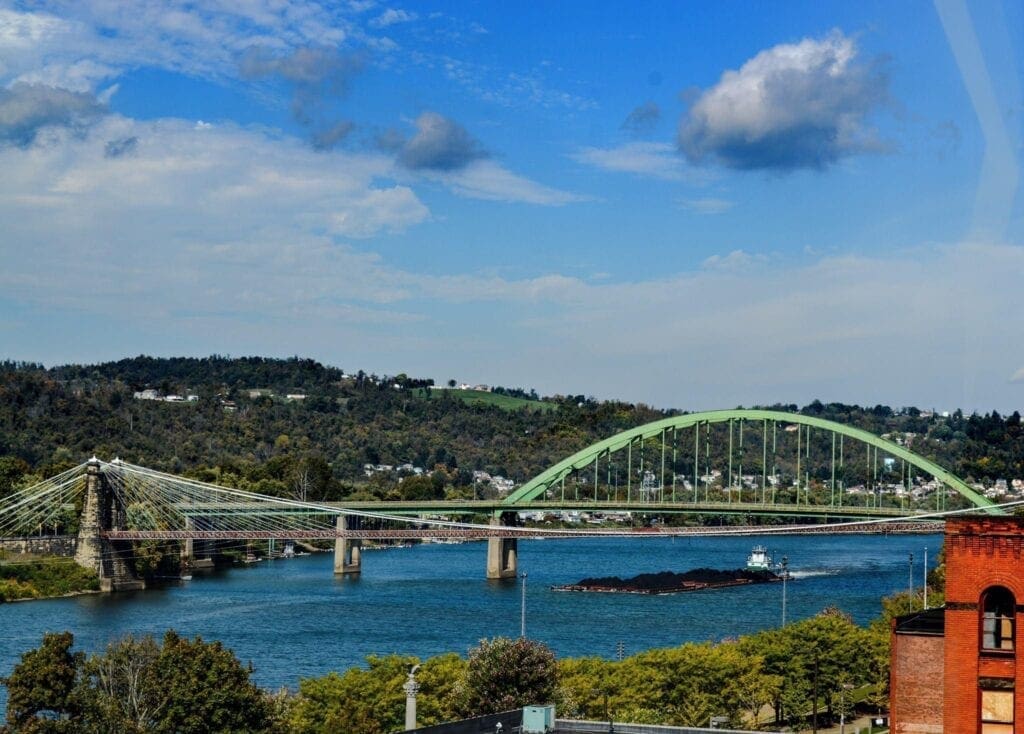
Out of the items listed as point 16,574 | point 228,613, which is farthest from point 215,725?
point 16,574

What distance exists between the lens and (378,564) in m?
133

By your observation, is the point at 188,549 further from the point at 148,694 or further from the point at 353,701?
the point at 148,694

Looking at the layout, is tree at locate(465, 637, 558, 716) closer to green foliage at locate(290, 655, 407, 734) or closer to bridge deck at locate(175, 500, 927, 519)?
green foliage at locate(290, 655, 407, 734)

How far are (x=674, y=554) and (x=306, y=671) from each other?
347 ft

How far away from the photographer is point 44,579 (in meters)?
99.4

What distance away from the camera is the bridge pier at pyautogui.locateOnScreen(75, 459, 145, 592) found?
10488 cm

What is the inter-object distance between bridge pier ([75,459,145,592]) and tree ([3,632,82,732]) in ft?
206

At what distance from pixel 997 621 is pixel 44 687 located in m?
27.2

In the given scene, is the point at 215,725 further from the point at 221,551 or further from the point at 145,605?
the point at 221,551

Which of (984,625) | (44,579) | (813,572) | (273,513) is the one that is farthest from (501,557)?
(984,625)

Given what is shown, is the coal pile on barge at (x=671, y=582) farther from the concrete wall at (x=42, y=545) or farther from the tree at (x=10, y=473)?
the tree at (x=10, y=473)

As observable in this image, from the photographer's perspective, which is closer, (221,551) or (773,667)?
(773,667)

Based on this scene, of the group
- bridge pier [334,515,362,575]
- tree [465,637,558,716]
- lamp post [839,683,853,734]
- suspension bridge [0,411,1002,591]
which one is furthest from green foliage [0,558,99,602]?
lamp post [839,683,853,734]

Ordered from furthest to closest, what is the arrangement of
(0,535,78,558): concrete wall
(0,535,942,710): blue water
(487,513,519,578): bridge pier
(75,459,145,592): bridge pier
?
(487,513,519,578): bridge pier → (75,459,145,592): bridge pier → (0,535,78,558): concrete wall → (0,535,942,710): blue water
